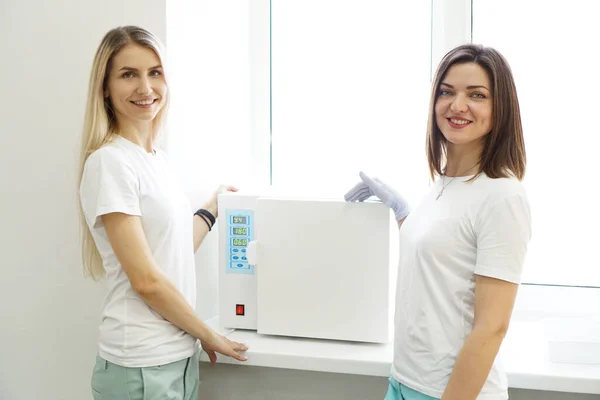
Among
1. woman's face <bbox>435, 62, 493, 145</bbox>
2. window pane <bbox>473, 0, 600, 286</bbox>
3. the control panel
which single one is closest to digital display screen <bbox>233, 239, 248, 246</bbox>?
the control panel

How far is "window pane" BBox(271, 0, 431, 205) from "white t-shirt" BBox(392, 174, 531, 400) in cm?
66

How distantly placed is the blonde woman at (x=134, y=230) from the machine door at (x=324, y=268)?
0.22 metres

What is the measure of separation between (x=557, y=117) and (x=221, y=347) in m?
1.12

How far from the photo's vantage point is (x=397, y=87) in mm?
2035

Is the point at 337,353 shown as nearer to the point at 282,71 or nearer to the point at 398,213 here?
the point at 398,213

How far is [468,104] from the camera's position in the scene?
51.1 inches

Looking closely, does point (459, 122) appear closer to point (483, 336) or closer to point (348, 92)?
point (483, 336)

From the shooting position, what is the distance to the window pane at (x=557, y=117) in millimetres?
1873

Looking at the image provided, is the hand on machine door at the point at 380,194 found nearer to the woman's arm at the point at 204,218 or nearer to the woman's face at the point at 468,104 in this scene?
the woman's face at the point at 468,104

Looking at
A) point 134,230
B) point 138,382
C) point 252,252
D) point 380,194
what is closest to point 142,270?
point 134,230

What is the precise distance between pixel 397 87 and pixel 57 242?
108 cm

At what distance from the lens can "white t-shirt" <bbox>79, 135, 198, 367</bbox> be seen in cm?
139

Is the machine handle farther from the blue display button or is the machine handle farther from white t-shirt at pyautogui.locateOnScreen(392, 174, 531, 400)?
white t-shirt at pyautogui.locateOnScreen(392, 174, 531, 400)

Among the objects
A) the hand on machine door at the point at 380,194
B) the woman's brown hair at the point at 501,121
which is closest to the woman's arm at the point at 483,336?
the woman's brown hair at the point at 501,121
